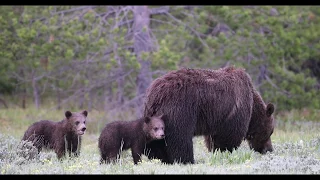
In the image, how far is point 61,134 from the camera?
11.2m

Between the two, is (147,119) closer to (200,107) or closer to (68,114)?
(200,107)

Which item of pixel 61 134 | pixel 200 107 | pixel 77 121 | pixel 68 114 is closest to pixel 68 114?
pixel 68 114

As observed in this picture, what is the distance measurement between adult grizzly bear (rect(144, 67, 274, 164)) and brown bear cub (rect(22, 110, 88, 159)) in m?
1.54

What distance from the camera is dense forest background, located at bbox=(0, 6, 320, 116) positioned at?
65.0ft

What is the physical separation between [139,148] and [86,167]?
4.19 feet

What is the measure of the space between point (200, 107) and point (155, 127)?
95cm

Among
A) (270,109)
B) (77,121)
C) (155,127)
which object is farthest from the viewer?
(270,109)

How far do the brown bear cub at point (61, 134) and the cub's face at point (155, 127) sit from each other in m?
1.61

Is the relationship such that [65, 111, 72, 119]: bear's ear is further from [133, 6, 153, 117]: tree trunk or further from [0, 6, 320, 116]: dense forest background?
[133, 6, 153, 117]: tree trunk

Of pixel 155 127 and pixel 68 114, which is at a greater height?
pixel 68 114

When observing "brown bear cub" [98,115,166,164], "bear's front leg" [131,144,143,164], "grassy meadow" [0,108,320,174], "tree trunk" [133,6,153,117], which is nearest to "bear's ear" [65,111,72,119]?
"grassy meadow" [0,108,320,174]

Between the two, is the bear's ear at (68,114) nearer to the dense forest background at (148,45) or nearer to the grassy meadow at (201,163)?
the grassy meadow at (201,163)

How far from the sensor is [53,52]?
19625mm

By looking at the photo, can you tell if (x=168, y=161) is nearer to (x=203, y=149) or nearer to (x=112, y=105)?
(x=203, y=149)
